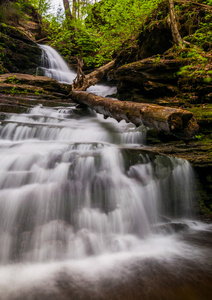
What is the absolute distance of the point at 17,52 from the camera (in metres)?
13.8

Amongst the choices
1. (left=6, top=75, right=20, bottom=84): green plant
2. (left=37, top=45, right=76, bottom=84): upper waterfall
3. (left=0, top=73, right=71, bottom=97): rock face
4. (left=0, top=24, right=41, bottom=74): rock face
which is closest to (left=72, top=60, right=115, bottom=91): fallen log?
(left=0, top=73, right=71, bottom=97): rock face

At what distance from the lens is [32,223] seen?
106 inches

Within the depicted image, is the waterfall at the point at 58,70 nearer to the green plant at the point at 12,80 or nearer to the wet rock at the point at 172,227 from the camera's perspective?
the green plant at the point at 12,80

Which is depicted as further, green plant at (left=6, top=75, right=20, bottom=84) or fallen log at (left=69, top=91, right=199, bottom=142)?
green plant at (left=6, top=75, right=20, bottom=84)

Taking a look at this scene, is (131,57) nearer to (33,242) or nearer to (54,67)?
(54,67)

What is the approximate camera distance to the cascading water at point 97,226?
6.30 ft

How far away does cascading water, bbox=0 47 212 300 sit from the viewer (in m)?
1.92

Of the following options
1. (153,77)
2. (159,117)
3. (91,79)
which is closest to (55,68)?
(91,79)

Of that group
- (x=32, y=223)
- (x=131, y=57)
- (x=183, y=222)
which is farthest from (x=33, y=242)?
(x=131, y=57)

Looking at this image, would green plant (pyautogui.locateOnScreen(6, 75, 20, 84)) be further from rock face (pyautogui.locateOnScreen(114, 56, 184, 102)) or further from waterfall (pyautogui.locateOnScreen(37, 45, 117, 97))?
rock face (pyautogui.locateOnScreen(114, 56, 184, 102))

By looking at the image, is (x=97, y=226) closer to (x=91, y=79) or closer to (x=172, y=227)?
(x=172, y=227)

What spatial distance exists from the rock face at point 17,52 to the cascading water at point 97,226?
445 inches

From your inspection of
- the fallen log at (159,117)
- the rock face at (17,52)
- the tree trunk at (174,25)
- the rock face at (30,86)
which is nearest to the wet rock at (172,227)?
the fallen log at (159,117)

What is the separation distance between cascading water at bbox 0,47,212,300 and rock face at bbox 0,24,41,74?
37.1 ft
